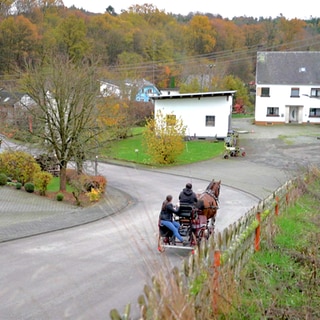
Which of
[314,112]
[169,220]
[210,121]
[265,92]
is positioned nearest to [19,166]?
[169,220]

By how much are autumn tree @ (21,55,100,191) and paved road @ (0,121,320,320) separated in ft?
9.31

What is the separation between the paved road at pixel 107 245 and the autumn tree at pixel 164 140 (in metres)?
1.34

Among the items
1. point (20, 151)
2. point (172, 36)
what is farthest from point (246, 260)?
point (172, 36)

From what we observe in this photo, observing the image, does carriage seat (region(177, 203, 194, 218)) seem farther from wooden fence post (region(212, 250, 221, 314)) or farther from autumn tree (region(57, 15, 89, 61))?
autumn tree (region(57, 15, 89, 61))

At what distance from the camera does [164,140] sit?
30.8 metres

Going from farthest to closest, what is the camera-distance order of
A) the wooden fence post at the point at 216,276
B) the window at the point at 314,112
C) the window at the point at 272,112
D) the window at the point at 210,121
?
the window at the point at 272,112 < the window at the point at 314,112 < the window at the point at 210,121 < the wooden fence post at the point at 216,276

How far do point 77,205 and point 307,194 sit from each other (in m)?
9.50

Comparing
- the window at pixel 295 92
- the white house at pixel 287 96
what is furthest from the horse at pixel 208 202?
the window at pixel 295 92

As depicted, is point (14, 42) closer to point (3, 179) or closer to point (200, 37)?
point (200, 37)

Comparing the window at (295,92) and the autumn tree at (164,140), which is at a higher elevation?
the window at (295,92)

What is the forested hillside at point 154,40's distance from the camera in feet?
195

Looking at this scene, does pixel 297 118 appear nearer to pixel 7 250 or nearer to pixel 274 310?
pixel 7 250

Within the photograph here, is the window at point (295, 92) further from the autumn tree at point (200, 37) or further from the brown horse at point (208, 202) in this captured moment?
the brown horse at point (208, 202)

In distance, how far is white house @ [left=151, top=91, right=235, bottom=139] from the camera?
41.7 meters
